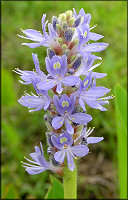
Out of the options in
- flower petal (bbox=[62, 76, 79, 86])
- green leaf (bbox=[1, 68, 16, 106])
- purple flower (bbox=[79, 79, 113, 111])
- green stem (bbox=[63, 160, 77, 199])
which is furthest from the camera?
green leaf (bbox=[1, 68, 16, 106])

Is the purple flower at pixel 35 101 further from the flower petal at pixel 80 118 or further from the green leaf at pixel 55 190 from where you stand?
the green leaf at pixel 55 190

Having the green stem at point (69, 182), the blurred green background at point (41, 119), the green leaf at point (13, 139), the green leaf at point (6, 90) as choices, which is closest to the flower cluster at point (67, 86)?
the green stem at point (69, 182)

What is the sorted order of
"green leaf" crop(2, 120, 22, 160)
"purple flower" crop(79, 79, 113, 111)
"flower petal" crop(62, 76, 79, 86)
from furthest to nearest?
1. "green leaf" crop(2, 120, 22, 160)
2. "purple flower" crop(79, 79, 113, 111)
3. "flower petal" crop(62, 76, 79, 86)

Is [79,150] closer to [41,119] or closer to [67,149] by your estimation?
[67,149]

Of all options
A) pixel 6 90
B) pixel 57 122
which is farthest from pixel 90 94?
pixel 6 90

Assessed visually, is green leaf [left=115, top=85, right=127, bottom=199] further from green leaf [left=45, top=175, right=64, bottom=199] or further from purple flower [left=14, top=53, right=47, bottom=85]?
purple flower [left=14, top=53, right=47, bottom=85]

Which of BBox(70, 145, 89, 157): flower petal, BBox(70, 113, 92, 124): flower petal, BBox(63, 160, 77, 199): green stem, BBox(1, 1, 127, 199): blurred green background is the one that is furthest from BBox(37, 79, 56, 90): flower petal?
BBox(1, 1, 127, 199): blurred green background

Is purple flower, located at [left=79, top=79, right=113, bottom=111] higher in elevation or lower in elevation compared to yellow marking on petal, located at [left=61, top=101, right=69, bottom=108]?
higher
